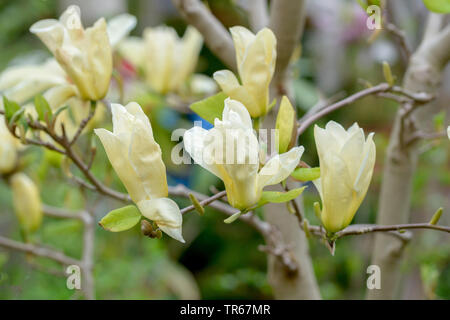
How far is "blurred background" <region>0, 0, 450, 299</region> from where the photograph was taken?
87cm

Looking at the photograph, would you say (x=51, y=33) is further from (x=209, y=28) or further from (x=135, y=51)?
(x=135, y=51)

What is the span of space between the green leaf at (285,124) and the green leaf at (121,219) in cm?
10

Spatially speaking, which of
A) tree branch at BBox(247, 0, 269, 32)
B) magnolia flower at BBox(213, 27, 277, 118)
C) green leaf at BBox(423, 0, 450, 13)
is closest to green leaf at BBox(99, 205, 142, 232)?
magnolia flower at BBox(213, 27, 277, 118)

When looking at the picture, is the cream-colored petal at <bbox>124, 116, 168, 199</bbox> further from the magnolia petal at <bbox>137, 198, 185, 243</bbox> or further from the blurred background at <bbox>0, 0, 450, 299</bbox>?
the blurred background at <bbox>0, 0, 450, 299</bbox>

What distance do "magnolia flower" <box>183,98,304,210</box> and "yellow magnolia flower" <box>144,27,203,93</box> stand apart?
50 centimetres

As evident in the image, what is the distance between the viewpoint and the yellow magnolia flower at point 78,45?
15.0 inches

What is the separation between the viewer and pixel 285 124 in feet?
1.05

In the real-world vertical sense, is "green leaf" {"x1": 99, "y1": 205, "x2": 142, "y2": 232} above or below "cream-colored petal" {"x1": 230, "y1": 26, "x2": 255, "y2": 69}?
below

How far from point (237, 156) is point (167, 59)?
0.53m

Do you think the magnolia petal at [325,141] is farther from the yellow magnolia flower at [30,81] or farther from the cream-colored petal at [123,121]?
the yellow magnolia flower at [30,81]

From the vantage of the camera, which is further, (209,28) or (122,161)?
(209,28)

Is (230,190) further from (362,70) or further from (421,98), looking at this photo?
(362,70)

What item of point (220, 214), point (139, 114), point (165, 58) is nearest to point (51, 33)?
point (139, 114)

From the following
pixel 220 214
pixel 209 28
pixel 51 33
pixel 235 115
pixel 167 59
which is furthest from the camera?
pixel 220 214
